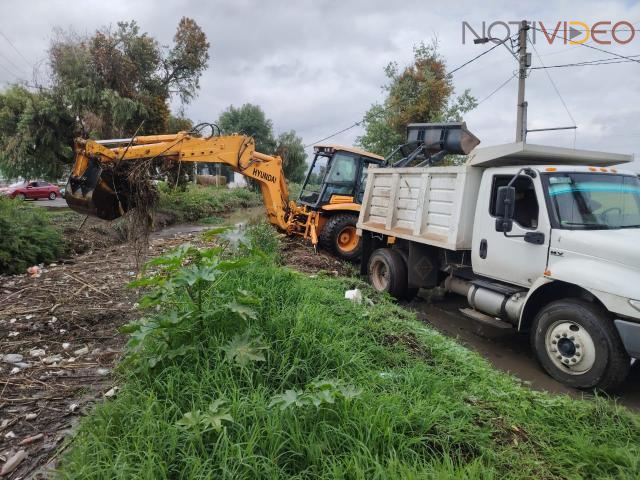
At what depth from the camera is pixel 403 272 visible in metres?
6.74

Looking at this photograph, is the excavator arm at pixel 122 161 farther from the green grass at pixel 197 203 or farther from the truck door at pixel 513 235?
the green grass at pixel 197 203

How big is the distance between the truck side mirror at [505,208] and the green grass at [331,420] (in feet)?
5.67

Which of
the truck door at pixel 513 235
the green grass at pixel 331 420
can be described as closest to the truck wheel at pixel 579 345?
the truck door at pixel 513 235

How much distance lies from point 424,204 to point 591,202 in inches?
83.7

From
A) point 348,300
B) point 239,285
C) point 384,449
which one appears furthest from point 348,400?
point 348,300

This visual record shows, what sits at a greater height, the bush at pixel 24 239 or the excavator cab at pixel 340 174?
the excavator cab at pixel 340 174

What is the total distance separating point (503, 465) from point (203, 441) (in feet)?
5.45

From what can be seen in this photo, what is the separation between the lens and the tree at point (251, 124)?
37250 millimetres

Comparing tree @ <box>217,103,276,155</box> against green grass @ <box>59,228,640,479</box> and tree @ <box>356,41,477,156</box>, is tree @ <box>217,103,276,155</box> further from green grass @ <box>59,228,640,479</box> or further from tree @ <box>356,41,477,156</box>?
green grass @ <box>59,228,640,479</box>

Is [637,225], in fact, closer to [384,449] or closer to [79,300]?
[384,449]

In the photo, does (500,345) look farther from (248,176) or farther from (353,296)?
(248,176)

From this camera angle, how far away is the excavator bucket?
581cm

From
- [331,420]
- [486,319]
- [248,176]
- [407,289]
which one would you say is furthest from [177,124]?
[331,420]

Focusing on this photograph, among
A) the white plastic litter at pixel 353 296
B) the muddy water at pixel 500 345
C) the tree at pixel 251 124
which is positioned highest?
the tree at pixel 251 124
